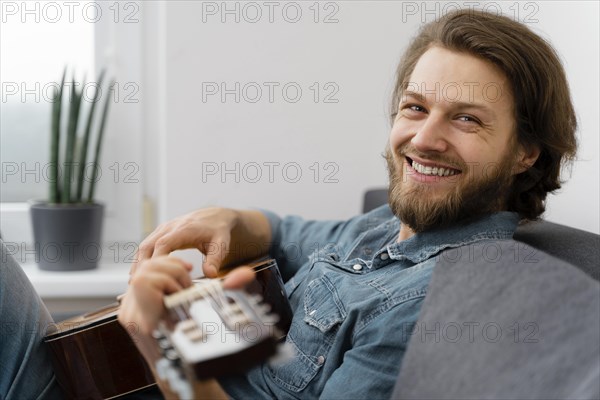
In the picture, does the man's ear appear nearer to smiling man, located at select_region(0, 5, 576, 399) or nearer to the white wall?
smiling man, located at select_region(0, 5, 576, 399)

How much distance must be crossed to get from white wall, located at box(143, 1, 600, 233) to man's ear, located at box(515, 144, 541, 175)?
0.77 meters

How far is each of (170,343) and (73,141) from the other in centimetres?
147

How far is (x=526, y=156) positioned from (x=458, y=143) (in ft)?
0.56

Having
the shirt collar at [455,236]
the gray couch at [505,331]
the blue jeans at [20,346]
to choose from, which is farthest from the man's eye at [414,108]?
the blue jeans at [20,346]

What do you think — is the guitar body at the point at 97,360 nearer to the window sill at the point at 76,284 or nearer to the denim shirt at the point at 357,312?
the denim shirt at the point at 357,312

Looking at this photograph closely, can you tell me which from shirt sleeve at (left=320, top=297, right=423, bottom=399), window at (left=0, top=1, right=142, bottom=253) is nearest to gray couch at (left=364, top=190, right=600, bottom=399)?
shirt sleeve at (left=320, top=297, right=423, bottom=399)

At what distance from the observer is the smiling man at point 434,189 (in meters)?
1.16

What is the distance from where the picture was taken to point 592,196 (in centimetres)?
146

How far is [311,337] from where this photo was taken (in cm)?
122

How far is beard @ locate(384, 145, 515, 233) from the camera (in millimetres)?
1273

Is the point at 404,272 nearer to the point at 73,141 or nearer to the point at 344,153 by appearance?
the point at 344,153

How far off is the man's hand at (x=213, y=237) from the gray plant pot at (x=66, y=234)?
601mm

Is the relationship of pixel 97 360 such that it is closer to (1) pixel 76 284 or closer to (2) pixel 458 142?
(2) pixel 458 142

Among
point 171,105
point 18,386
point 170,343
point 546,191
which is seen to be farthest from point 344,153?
point 170,343
